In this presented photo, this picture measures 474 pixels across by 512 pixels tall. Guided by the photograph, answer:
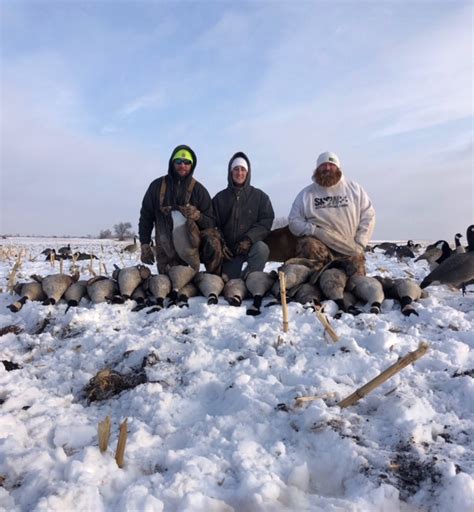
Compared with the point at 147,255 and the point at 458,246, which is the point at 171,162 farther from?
the point at 458,246

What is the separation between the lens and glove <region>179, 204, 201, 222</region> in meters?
6.25

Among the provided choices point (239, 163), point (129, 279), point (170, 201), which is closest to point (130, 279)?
point (129, 279)

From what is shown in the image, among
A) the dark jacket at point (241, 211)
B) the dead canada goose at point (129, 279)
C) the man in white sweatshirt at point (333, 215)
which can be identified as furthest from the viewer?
the dark jacket at point (241, 211)

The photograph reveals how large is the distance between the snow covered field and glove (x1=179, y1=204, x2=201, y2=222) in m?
1.96

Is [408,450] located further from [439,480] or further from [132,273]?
[132,273]

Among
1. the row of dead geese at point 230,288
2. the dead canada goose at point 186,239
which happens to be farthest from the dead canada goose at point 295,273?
the dead canada goose at point 186,239

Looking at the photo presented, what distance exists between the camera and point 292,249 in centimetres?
659

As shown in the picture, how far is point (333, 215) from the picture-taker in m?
6.12

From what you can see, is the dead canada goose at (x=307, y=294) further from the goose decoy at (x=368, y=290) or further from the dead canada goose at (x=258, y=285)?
the goose decoy at (x=368, y=290)

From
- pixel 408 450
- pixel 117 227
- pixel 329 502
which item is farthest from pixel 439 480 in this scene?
pixel 117 227

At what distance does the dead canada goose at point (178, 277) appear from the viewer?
5.40m

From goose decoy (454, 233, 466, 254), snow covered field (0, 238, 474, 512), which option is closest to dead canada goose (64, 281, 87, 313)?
snow covered field (0, 238, 474, 512)

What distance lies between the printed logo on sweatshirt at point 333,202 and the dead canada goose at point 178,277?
6.65 feet

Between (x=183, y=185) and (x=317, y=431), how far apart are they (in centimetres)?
462
